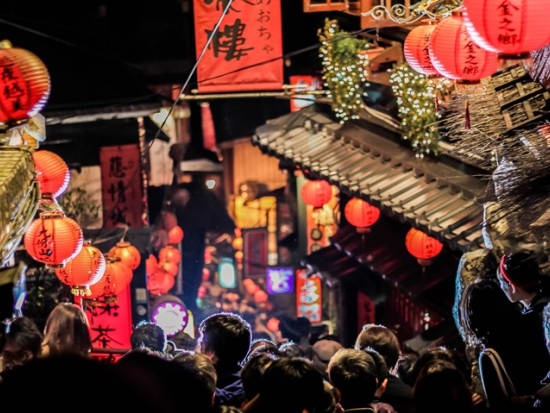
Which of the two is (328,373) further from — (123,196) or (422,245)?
(123,196)

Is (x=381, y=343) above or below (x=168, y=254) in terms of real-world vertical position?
above

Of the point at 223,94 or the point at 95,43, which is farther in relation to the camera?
the point at 95,43

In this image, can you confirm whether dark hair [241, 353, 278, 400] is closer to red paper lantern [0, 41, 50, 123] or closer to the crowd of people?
the crowd of people

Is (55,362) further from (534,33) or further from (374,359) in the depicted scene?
(534,33)

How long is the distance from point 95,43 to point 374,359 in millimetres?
19846

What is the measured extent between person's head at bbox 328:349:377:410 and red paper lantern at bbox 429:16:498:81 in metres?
4.10

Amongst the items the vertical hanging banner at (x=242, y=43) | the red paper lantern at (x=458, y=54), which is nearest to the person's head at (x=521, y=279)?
the red paper lantern at (x=458, y=54)

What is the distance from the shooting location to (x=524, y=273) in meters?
6.19

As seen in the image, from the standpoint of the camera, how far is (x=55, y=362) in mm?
1859

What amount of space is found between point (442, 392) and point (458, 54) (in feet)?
15.8

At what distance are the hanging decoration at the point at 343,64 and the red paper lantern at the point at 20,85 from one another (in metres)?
8.60

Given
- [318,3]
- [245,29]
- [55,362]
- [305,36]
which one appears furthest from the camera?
[305,36]

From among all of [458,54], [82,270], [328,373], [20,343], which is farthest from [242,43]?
[328,373]

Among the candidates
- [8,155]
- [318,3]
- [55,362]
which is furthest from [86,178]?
[55,362]
